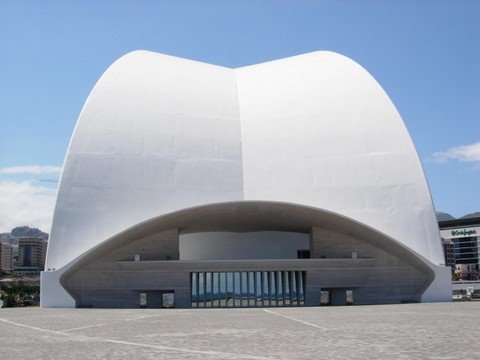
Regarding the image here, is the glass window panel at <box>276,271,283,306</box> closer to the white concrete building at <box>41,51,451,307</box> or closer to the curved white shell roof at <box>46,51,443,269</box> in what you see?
the white concrete building at <box>41,51,451,307</box>

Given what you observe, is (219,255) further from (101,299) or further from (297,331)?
(297,331)

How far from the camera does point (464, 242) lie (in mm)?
113625

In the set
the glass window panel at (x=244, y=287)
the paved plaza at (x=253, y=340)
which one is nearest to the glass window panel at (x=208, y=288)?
the glass window panel at (x=244, y=287)

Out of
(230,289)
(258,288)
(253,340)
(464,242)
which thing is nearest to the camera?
(253,340)

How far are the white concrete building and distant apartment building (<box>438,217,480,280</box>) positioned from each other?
8344 centimetres

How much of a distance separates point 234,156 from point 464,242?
93767 mm

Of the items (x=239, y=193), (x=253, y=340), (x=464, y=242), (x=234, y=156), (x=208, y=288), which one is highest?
(x=234, y=156)

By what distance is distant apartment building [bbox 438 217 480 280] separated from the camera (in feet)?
363

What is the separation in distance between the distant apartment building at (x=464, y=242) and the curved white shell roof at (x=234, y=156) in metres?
84.1

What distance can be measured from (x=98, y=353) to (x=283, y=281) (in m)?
22.4

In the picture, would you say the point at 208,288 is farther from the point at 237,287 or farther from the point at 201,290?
the point at 237,287

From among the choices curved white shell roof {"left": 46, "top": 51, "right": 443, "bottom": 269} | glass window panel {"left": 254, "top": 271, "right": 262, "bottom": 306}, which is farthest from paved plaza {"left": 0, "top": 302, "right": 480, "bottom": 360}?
glass window panel {"left": 254, "top": 271, "right": 262, "bottom": 306}

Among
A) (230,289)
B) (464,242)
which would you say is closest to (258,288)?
(230,289)

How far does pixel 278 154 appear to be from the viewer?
31656mm
